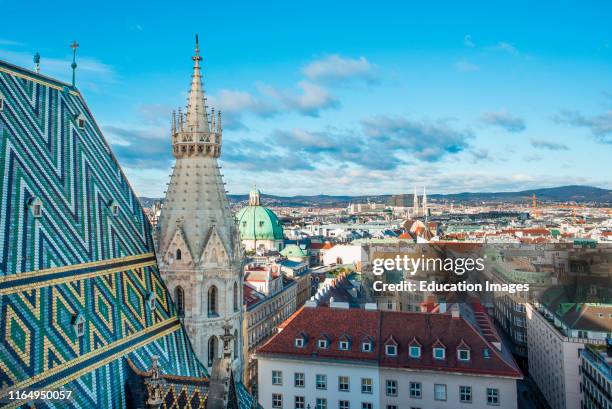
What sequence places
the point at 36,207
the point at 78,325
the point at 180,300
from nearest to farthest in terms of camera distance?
the point at 78,325, the point at 36,207, the point at 180,300

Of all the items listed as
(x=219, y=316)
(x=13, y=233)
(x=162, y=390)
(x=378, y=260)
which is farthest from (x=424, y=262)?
(x=13, y=233)

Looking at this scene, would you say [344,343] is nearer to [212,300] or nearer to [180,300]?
[212,300]

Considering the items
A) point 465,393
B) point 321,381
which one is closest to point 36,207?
point 321,381

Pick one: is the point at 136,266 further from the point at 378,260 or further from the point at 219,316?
the point at 378,260

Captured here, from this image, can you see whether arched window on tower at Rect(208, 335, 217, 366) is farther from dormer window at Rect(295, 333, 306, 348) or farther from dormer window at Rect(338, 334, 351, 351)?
dormer window at Rect(338, 334, 351, 351)

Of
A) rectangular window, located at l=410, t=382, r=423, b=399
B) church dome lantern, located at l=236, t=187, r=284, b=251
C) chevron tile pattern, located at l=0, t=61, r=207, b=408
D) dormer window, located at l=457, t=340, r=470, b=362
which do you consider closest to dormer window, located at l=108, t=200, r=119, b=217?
chevron tile pattern, located at l=0, t=61, r=207, b=408

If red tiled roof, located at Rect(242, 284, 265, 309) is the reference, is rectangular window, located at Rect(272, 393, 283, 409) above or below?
below

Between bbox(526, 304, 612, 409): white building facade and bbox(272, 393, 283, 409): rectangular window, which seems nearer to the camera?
bbox(272, 393, 283, 409): rectangular window
